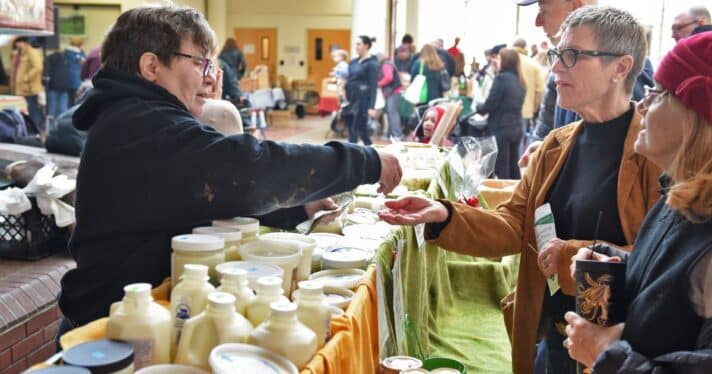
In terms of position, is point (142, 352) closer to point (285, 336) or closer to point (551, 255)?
point (285, 336)

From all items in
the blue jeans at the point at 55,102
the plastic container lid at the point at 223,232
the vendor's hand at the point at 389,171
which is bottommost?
the blue jeans at the point at 55,102

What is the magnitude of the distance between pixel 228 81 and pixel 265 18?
13.9 meters

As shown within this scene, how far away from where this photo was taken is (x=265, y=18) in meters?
22.1

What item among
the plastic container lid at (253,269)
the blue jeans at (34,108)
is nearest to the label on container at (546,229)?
the plastic container lid at (253,269)

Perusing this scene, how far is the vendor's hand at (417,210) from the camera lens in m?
2.45

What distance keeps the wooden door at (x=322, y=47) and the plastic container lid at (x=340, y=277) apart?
20235 millimetres

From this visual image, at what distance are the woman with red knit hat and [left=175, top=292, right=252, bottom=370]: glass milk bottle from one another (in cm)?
75

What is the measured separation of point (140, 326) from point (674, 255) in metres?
1.09

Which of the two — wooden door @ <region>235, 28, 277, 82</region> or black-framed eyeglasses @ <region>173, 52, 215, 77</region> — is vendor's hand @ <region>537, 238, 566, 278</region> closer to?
black-framed eyeglasses @ <region>173, 52, 215, 77</region>

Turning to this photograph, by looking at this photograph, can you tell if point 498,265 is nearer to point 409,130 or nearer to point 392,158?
point 392,158

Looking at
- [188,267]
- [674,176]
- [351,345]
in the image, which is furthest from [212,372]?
[674,176]

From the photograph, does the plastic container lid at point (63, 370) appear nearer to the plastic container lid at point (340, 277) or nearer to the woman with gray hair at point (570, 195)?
the plastic container lid at point (340, 277)

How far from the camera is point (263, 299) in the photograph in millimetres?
1493

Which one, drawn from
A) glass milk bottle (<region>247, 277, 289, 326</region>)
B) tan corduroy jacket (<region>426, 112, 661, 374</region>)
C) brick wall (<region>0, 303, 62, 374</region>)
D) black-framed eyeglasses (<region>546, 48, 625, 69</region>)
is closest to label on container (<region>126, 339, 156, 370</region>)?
glass milk bottle (<region>247, 277, 289, 326</region>)
